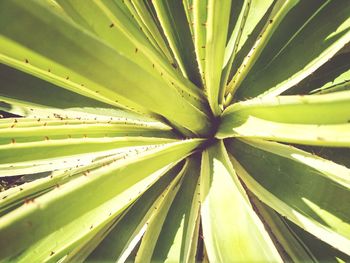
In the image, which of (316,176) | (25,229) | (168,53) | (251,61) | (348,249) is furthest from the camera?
(168,53)

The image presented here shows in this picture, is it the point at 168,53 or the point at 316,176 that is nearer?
the point at 316,176

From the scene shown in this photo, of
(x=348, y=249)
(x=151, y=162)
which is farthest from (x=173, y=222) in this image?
(x=348, y=249)

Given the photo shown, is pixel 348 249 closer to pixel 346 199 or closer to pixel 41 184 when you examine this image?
pixel 346 199

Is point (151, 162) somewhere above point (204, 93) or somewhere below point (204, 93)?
below

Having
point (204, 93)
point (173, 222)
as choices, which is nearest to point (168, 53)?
point (204, 93)

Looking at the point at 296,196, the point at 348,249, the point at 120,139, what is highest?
the point at 120,139

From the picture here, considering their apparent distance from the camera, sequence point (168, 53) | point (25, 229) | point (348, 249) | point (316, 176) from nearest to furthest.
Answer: point (25, 229) → point (348, 249) → point (316, 176) → point (168, 53)

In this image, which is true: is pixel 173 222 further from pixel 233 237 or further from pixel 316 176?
pixel 316 176
